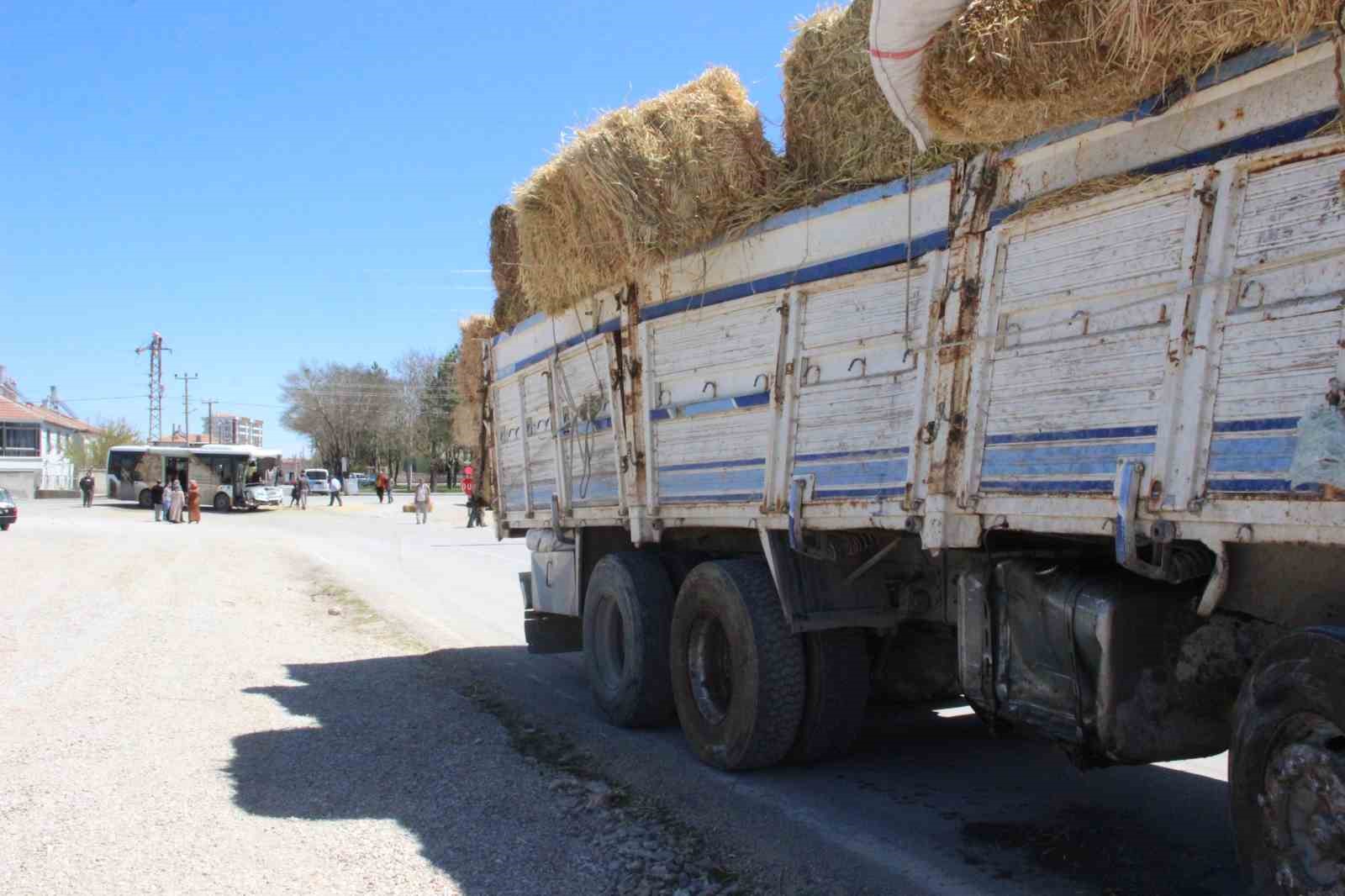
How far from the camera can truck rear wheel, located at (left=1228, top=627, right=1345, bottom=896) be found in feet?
10.3

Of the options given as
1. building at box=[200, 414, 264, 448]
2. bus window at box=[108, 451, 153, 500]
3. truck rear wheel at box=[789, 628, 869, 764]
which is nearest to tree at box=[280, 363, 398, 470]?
bus window at box=[108, 451, 153, 500]

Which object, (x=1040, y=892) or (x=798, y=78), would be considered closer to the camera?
(x=1040, y=892)

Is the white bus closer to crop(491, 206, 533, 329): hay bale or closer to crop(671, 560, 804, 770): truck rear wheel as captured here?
crop(491, 206, 533, 329): hay bale

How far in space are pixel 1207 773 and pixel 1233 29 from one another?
155 inches

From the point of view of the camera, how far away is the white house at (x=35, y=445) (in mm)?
68250

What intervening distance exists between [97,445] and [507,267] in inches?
3269

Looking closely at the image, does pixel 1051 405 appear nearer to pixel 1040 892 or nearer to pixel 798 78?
pixel 1040 892

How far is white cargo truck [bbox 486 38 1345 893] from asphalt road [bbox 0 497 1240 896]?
343 millimetres

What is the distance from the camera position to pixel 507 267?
9664 mm

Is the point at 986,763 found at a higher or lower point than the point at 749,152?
lower

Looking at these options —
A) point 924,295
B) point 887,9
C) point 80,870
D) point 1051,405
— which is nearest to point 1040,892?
point 1051,405

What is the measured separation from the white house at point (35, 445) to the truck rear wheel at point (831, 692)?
65440 mm

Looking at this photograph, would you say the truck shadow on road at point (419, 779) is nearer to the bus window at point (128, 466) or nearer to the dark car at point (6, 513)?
the dark car at point (6, 513)

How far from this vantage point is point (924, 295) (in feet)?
16.6
